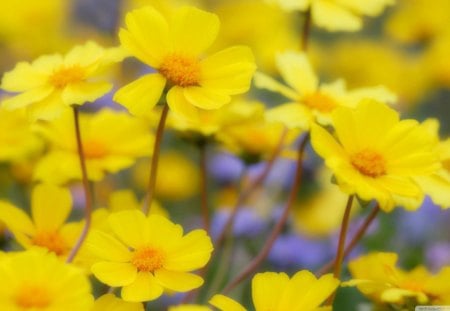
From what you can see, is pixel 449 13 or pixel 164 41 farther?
pixel 449 13

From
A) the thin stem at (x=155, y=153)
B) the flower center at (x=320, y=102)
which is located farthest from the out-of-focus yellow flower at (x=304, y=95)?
the thin stem at (x=155, y=153)

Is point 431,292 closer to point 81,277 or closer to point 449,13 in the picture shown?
point 81,277

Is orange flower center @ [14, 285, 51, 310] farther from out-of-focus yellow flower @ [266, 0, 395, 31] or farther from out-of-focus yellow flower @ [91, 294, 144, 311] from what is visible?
out-of-focus yellow flower @ [266, 0, 395, 31]

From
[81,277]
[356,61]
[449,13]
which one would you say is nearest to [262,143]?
[81,277]

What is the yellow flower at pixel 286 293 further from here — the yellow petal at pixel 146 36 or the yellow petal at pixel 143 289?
the yellow petal at pixel 146 36

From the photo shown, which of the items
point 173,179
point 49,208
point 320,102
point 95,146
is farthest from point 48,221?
point 173,179

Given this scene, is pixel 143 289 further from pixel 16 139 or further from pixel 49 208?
pixel 16 139

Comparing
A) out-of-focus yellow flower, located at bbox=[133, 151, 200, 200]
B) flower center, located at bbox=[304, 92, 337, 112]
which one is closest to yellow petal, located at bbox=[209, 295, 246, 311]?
flower center, located at bbox=[304, 92, 337, 112]
